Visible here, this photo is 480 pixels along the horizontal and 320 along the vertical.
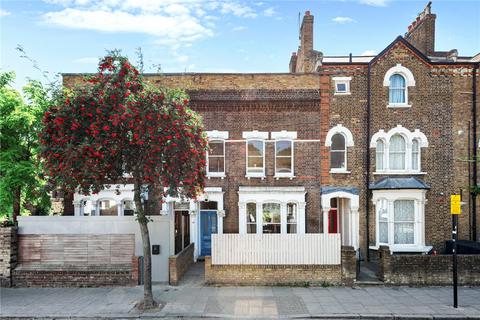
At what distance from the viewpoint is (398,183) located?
16.6 m

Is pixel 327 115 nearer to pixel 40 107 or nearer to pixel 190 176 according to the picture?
pixel 190 176

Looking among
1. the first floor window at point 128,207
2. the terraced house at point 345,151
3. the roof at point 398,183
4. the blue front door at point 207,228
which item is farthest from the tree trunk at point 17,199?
the roof at point 398,183

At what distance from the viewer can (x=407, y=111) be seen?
17359 millimetres

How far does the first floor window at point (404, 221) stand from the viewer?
16906 millimetres

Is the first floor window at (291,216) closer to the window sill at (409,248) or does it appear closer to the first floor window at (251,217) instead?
the first floor window at (251,217)

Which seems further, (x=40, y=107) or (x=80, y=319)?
(x=40, y=107)

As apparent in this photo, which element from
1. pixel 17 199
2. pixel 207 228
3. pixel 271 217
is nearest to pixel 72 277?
pixel 17 199

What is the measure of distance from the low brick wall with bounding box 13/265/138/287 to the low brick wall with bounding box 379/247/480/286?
31.2ft

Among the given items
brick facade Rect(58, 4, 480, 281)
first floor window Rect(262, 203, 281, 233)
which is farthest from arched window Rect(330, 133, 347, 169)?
first floor window Rect(262, 203, 281, 233)

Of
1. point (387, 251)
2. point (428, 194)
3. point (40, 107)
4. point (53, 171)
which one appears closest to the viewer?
point (53, 171)

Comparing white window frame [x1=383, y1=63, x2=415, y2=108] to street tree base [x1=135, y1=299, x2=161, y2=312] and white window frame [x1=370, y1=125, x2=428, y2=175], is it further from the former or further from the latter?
street tree base [x1=135, y1=299, x2=161, y2=312]

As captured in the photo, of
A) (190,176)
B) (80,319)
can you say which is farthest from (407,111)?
(80,319)

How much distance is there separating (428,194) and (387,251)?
19.2 ft

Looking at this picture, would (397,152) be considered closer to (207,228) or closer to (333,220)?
(333,220)
